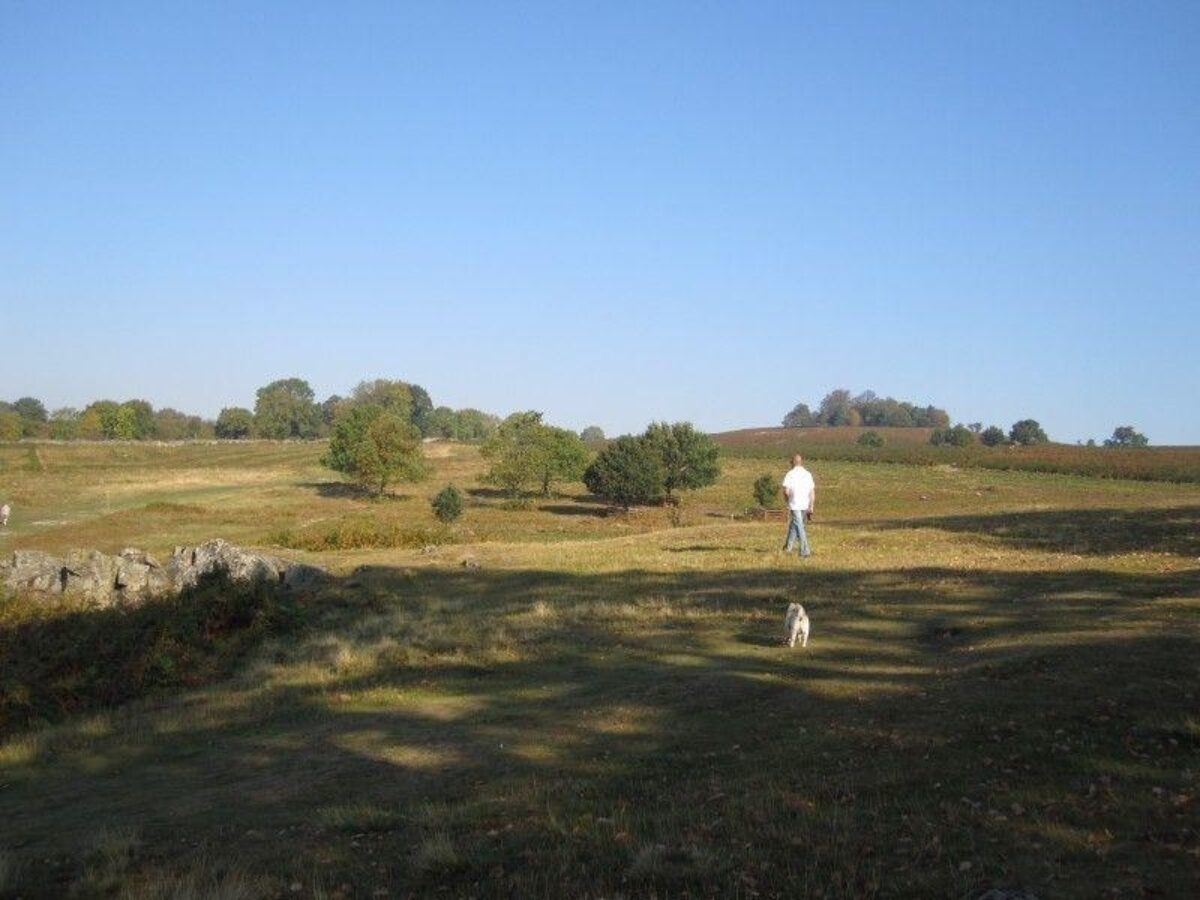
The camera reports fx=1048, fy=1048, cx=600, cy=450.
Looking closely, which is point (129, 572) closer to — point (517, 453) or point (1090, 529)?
point (1090, 529)

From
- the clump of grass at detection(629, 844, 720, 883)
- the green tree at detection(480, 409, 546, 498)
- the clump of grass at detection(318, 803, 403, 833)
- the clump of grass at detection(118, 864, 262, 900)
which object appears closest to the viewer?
the clump of grass at detection(629, 844, 720, 883)

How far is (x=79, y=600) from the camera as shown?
83.3 ft

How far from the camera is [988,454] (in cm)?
11475

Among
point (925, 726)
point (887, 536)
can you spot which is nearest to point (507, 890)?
point (925, 726)

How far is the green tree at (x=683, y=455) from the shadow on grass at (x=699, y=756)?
194 feet

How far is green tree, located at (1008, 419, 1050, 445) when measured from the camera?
139 m

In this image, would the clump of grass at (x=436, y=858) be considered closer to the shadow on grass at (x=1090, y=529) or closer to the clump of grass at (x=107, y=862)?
the clump of grass at (x=107, y=862)

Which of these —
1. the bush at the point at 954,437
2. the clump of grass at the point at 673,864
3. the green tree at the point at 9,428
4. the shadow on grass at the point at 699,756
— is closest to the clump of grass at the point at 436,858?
the shadow on grass at the point at 699,756

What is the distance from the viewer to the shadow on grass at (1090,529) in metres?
25.3

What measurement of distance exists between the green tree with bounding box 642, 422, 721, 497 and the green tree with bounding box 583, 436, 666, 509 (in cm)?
94

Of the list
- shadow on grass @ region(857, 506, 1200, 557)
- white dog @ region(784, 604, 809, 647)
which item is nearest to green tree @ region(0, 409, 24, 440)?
shadow on grass @ region(857, 506, 1200, 557)

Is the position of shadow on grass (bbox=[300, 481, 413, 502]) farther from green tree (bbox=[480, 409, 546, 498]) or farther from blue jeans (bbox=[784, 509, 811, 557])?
blue jeans (bbox=[784, 509, 811, 557])

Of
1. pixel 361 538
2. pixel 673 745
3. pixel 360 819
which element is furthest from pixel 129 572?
pixel 673 745

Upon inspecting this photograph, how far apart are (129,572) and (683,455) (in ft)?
178
